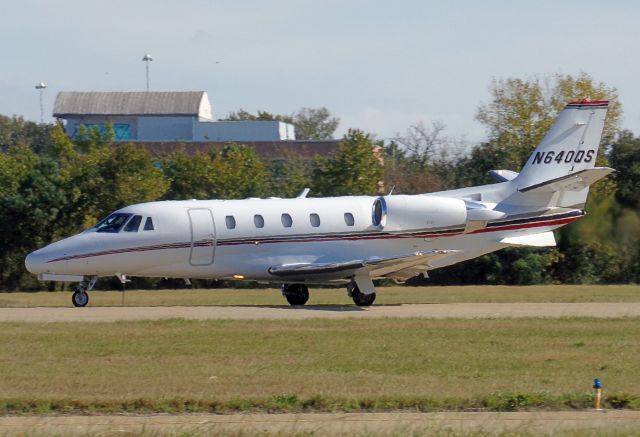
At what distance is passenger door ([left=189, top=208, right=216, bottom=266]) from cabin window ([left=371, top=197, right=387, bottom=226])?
4.14m

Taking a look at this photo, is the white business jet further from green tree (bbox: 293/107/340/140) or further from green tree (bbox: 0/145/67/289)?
green tree (bbox: 293/107/340/140)

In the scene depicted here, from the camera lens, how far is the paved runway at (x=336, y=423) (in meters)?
12.7

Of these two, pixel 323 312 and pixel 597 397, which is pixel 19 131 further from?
pixel 597 397

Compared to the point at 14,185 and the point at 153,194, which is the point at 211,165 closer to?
the point at 153,194

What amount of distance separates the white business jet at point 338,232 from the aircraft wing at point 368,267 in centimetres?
3

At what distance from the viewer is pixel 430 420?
44.2 ft

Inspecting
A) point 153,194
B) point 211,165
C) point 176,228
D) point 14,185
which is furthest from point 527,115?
point 176,228

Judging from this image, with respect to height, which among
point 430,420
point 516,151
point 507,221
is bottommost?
point 430,420

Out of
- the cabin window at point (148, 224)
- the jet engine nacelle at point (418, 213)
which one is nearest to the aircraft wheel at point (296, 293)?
the jet engine nacelle at point (418, 213)

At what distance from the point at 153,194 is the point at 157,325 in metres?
23.5

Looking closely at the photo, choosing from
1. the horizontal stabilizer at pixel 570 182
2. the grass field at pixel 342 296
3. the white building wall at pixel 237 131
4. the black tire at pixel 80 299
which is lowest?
the grass field at pixel 342 296

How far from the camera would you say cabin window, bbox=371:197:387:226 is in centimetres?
2933

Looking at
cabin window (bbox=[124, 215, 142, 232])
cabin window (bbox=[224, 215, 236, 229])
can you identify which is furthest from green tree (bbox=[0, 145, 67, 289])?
cabin window (bbox=[224, 215, 236, 229])

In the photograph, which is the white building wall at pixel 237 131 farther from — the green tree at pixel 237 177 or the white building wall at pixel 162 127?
the green tree at pixel 237 177
